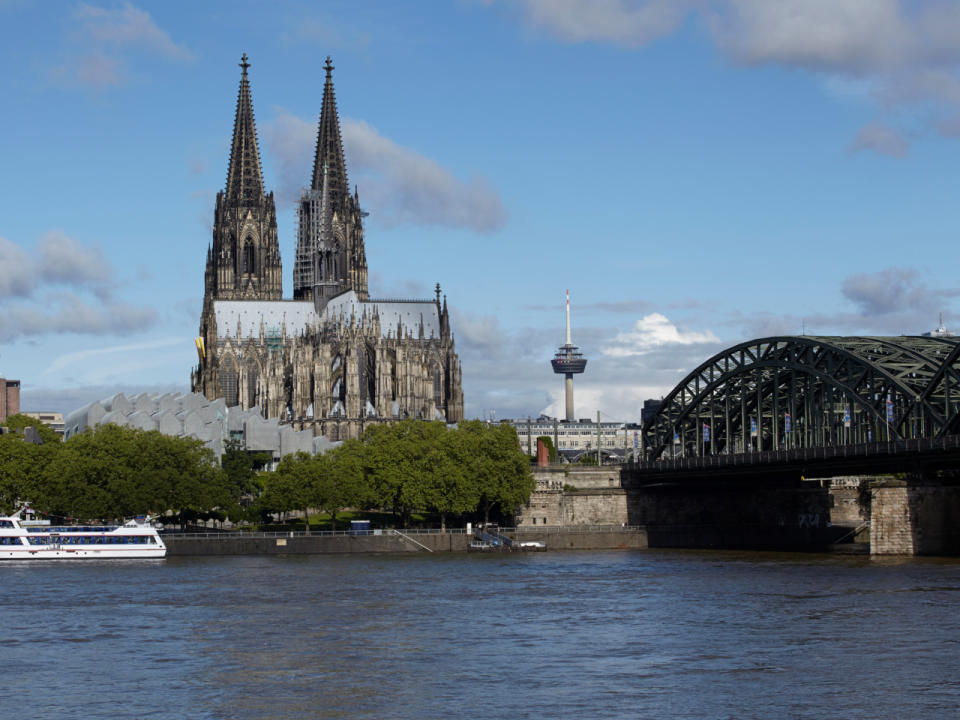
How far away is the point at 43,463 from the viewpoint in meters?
140

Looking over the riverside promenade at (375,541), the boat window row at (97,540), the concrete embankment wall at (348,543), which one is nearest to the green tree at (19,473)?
the riverside promenade at (375,541)

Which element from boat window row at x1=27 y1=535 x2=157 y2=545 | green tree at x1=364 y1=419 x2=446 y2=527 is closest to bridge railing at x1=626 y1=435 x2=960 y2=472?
green tree at x1=364 y1=419 x2=446 y2=527

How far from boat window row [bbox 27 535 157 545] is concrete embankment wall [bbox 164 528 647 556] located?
3.89 meters

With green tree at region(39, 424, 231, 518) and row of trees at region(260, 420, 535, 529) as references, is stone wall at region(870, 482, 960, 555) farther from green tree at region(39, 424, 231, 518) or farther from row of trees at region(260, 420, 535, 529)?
green tree at region(39, 424, 231, 518)

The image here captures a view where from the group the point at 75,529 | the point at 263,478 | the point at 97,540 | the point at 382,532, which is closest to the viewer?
the point at 97,540

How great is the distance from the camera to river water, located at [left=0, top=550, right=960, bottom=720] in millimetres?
52969

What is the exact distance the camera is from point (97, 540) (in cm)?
12238

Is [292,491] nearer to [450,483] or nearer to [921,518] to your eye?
[450,483]

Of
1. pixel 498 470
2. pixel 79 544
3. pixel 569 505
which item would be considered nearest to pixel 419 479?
pixel 498 470

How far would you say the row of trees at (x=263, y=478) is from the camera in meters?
133

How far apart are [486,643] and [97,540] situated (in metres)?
62.8

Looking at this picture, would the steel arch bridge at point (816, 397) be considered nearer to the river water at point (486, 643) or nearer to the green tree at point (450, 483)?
the river water at point (486, 643)

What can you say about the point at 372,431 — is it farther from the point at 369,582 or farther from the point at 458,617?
the point at 458,617

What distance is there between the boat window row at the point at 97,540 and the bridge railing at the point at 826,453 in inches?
1751
